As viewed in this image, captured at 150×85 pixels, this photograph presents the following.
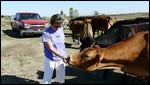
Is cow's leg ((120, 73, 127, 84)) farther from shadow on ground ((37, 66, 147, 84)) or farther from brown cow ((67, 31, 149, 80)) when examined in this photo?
brown cow ((67, 31, 149, 80))

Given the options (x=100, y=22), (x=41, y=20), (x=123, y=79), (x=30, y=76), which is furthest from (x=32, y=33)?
(x=123, y=79)

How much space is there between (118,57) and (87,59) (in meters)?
0.51

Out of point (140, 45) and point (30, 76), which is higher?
point (140, 45)

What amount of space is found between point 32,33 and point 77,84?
36.2ft

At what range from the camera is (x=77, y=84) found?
6926 millimetres

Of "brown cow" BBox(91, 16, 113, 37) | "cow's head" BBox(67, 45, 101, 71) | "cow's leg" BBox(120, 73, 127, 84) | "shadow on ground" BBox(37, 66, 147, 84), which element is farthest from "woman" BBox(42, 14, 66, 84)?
"brown cow" BBox(91, 16, 113, 37)

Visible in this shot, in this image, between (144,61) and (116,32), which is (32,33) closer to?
(116,32)

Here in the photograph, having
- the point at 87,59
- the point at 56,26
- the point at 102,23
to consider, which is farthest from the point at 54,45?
the point at 102,23

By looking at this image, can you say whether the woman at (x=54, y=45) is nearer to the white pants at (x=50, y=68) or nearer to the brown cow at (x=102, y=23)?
the white pants at (x=50, y=68)

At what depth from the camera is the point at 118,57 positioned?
4551 millimetres

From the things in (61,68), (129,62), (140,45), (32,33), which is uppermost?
(140,45)

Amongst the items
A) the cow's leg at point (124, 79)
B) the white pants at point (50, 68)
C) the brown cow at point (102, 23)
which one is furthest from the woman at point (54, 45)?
the brown cow at point (102, 23)

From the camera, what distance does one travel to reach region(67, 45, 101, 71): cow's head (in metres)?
4.46

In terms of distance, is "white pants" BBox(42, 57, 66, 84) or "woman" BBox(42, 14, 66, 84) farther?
"white pants" BBox(42, 57, 66, 84)
